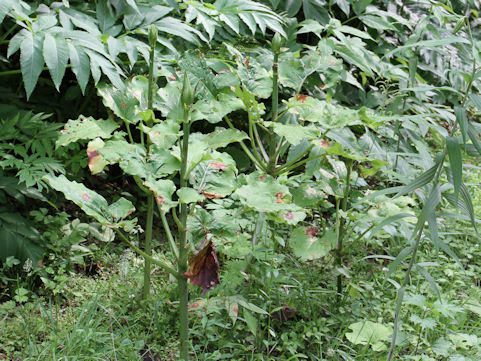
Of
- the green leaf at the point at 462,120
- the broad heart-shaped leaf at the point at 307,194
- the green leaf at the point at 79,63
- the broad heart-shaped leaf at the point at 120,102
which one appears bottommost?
the broad heart-shaped leaf at the point at 307,194

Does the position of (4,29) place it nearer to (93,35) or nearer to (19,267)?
(93,35)

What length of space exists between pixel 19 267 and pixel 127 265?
0.48 meters

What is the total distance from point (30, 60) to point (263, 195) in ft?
3.29

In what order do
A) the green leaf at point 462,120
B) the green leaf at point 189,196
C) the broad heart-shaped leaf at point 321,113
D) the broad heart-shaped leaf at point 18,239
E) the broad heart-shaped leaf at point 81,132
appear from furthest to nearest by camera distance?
the broad heart-shaped leaf at point 18,239 < the broad heart-shaped leaf at point 321,113 < the broad heart-shaped leaf at point 81,132 < the green leaf at point 189,196 < the green leaf at point 462,120

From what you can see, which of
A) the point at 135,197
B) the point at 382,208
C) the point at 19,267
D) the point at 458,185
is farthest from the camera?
the point at 135,197

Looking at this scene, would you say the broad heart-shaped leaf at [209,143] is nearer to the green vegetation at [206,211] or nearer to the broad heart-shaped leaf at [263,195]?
the green vegetation at [206,211]

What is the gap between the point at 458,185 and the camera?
1.40m

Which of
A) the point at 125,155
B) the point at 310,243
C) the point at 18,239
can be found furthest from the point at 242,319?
the point at 18,239

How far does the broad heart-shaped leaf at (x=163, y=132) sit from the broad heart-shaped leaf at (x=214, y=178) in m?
0.14

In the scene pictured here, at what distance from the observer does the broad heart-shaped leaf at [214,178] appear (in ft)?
5.65

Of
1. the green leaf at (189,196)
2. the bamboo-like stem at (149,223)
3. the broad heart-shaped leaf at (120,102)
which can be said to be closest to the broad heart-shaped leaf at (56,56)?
the broad heart-shaped leaf at (120,102)

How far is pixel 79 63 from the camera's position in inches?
77.6

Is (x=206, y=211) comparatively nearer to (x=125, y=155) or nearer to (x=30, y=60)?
(x=125, y=155)

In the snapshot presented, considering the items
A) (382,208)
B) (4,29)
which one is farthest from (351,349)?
(4,29)
